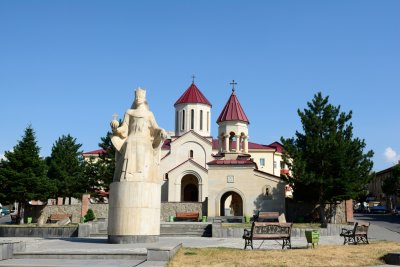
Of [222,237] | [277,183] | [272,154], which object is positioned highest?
[272,154]

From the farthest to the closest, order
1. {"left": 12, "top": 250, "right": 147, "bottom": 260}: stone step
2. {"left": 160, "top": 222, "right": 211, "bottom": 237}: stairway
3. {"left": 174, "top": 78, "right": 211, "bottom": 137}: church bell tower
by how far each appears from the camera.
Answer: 1. {"left": 174, "top": 78, "right": 211, "bottom": 137}: church bell tower
2. {"left": 160, "top": 222, "right": 211, "bottom": 237}: stairway
3. {"left": 12, "top": 250, "right": 147, "bottom": 260}: stone step

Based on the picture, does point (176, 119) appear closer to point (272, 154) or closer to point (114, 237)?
point (272, 154)

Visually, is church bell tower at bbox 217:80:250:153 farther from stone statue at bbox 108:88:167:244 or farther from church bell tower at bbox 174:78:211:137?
stone statue at bbox 108:88:167:244

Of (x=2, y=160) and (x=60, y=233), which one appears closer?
(x=60, y=233)

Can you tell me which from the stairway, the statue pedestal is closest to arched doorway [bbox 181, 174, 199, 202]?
the stairway

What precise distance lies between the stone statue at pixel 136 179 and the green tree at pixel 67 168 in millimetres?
25014

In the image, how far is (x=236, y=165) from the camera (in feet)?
115

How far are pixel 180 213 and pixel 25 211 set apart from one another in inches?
466

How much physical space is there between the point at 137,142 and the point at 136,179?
117cm

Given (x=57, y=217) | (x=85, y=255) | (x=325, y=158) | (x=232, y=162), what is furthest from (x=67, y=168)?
(x=85, y=255)

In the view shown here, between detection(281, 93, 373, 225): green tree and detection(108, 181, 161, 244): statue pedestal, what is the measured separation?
58.4 ft

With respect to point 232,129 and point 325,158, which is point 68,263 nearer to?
point 325,158

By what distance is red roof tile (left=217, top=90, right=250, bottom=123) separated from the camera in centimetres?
3944

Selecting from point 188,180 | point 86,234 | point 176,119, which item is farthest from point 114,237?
point 176,119
